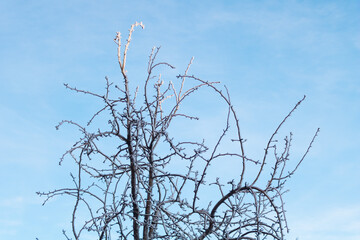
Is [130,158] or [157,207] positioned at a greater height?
[130,158]

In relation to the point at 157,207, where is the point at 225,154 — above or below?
above

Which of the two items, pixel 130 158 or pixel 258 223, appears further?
pixel 130 158

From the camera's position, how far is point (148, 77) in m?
3.54

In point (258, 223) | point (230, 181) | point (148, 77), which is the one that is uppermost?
point (148, 77)

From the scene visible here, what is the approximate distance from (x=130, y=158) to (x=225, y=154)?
0.57m

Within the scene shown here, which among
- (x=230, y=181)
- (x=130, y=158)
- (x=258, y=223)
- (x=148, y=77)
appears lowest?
(x=258, y=223)

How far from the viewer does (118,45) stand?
355 cm

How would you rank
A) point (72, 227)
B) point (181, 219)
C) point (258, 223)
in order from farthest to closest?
point (72, 227)
point (181, 219)
point (258, 223)

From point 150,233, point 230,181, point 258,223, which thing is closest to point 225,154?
point 230,181

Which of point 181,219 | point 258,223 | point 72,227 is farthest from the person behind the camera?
point 72,227

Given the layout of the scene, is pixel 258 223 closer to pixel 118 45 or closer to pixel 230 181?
pixel 230 181

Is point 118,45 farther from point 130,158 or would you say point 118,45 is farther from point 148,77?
point 130,158

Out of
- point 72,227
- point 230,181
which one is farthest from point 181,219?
point 72,227

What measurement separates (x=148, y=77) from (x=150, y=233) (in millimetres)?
978
